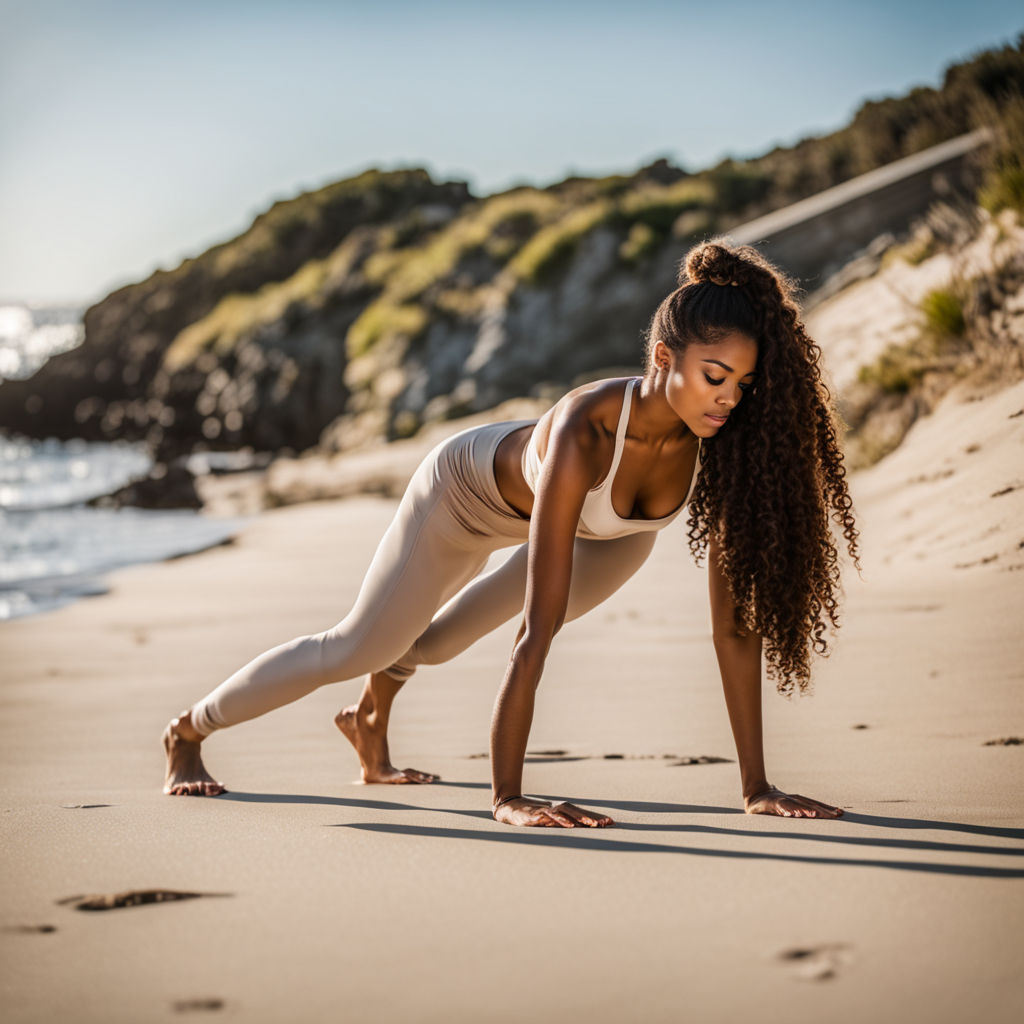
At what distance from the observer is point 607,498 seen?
289 cm

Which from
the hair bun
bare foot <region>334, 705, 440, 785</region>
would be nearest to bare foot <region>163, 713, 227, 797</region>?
bare foot <region>334, 705, 440, 785</region>

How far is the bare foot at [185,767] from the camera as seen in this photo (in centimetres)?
329

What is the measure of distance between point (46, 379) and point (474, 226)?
2191 centimetres

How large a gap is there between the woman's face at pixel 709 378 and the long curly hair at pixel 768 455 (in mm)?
24

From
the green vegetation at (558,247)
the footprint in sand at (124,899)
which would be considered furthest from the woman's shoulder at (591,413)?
the green vegetation at (558,247)

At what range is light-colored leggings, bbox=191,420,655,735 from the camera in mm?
3193

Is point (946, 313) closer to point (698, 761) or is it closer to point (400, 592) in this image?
point (698, 761)

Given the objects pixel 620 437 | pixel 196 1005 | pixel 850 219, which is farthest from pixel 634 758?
pixel 850 219

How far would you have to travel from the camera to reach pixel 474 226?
24078mm

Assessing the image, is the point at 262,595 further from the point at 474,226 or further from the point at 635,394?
the point at 474,226

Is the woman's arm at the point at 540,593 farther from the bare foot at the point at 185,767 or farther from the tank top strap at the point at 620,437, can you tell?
the bare foot at the point at 185,767

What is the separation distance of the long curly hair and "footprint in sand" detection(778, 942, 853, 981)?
1.24m

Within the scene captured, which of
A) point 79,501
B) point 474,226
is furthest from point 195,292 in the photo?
point 79,501

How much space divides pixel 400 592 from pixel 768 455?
1.03 meters
